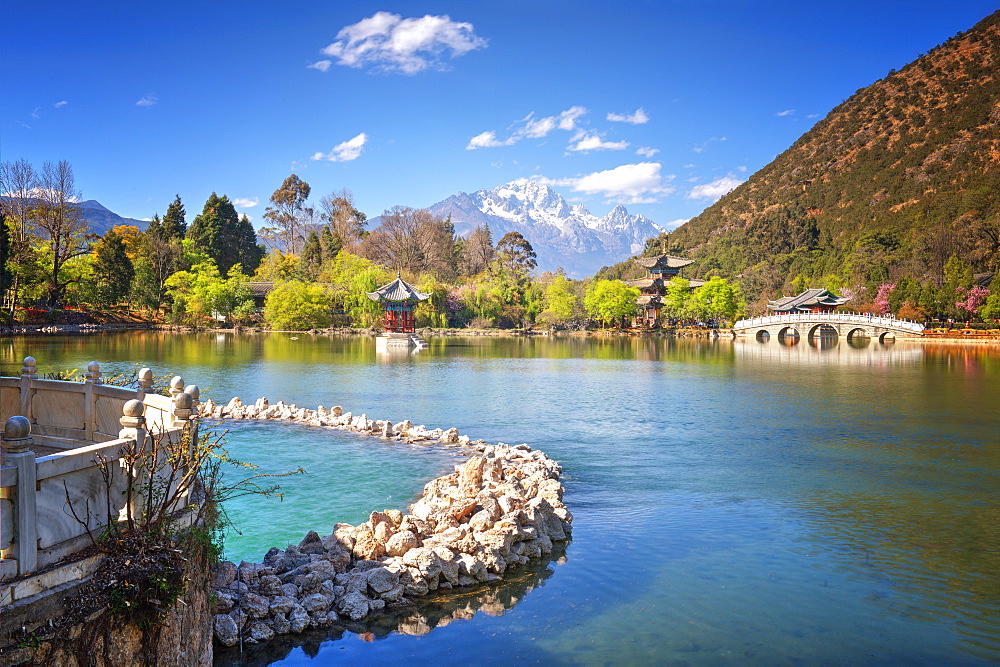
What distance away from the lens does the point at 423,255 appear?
269 ft

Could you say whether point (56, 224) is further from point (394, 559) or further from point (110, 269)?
point (394, 559)

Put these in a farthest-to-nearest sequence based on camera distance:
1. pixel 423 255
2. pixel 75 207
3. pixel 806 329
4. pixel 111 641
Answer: pixel 423 255 < pixel 806 329 < pixel 75 207 < pixel 111 641

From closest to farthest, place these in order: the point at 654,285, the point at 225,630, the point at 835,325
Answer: the point at 225,630 < the point at 835,325 < the point at 654,285

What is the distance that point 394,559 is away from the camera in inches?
316

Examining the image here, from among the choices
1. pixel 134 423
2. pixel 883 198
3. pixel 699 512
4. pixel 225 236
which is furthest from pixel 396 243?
pixel 134 423

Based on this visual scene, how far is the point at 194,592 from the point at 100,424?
2.58m

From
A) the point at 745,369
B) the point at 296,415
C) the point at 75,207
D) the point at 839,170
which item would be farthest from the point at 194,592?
the point at 839,170

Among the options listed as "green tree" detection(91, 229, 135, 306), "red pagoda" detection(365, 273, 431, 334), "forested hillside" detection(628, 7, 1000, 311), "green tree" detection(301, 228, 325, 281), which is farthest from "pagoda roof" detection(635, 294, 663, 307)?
"green tree" detection(91, 229, 135, 306)

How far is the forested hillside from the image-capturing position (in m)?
69.8

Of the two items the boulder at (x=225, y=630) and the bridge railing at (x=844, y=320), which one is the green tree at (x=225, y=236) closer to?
the bridge railing at (x=844, y=320)

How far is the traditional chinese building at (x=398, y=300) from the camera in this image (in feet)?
165

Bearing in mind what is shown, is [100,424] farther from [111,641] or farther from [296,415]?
[296,415]

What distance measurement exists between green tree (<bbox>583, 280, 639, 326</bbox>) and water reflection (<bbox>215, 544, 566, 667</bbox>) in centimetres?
6331

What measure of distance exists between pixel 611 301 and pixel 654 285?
10834 mm
